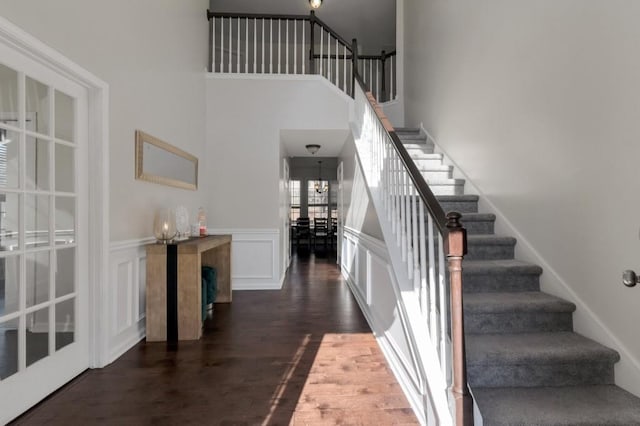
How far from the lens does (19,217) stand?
1768 millimetres

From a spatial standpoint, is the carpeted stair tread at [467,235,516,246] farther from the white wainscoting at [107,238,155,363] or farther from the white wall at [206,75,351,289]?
the white wainscoting at [107,238,155,363]

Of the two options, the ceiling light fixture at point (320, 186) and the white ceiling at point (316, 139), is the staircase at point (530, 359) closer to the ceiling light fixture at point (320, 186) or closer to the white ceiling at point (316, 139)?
the white ceiling at point (316, 139)

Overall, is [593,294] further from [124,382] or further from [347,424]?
[124,382]

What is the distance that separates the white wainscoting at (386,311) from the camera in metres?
1.91

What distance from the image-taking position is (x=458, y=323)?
1.29 metres

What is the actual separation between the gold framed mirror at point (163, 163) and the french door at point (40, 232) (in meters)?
0.55

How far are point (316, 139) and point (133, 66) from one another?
9.30 feet

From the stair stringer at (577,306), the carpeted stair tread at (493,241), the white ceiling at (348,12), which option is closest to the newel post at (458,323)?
the stair stringer at (577,306)

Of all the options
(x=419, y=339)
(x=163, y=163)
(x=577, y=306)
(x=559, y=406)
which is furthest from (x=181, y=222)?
(x=577, y=306)

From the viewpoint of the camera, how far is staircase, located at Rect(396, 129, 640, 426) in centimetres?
146

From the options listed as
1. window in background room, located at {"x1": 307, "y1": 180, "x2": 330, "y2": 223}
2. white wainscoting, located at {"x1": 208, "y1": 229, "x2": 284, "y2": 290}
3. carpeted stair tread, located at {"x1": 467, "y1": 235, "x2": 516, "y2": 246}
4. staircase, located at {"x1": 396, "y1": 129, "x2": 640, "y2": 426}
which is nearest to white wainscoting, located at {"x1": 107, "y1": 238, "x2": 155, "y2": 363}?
white wainscoting, located at {"x1": 208, "y1": 229, "x2": 284, "y2": 290}

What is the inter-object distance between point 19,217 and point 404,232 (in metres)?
2.24

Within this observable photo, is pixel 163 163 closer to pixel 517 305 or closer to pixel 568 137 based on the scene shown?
Result: pixel 517 305

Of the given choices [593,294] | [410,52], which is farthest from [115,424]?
[410,52]
